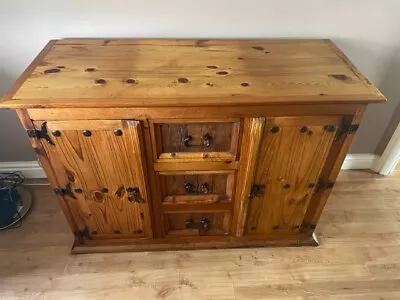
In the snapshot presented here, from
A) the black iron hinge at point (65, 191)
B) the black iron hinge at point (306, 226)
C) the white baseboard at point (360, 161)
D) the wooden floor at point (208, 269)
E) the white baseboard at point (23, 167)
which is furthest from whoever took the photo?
the white baseboard at point (360, 161)

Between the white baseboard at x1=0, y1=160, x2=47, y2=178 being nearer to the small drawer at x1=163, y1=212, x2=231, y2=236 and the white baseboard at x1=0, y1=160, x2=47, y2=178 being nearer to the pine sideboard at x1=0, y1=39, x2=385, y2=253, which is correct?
the pine sideboard at x1=0, y1=39, x2=385, y2=253

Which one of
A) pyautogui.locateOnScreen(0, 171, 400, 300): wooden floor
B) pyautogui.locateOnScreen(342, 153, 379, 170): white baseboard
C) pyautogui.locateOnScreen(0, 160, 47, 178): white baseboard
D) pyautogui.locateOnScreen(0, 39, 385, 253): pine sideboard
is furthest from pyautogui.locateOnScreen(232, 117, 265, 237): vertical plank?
pyautogui.locateOnScreen(0, 160, 47, 178): white baseboard

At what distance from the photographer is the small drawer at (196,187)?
3.81ft

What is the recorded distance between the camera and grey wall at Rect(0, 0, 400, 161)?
120 centimetres

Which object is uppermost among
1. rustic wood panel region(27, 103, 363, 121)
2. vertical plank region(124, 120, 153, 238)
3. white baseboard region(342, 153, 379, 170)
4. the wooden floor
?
rustic wood panel region(27, 103, 363, 121)

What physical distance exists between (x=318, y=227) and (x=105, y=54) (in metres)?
1.23

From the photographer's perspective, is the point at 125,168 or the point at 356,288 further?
the point at 356,288

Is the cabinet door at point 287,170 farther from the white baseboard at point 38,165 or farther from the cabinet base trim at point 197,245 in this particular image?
the white baseboard at point 38,165

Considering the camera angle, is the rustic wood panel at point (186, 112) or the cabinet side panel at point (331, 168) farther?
the cabinet side panel at point (331, 168)

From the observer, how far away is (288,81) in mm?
1015

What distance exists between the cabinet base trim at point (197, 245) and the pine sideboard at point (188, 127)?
0.07m

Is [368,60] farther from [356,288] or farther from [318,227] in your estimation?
[356,288]

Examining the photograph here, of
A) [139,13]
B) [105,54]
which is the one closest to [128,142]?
[105,54]

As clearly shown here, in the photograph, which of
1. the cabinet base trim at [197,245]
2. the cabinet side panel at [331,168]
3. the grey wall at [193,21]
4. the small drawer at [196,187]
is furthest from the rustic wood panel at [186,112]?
the cabinet base trim at [197,245]
